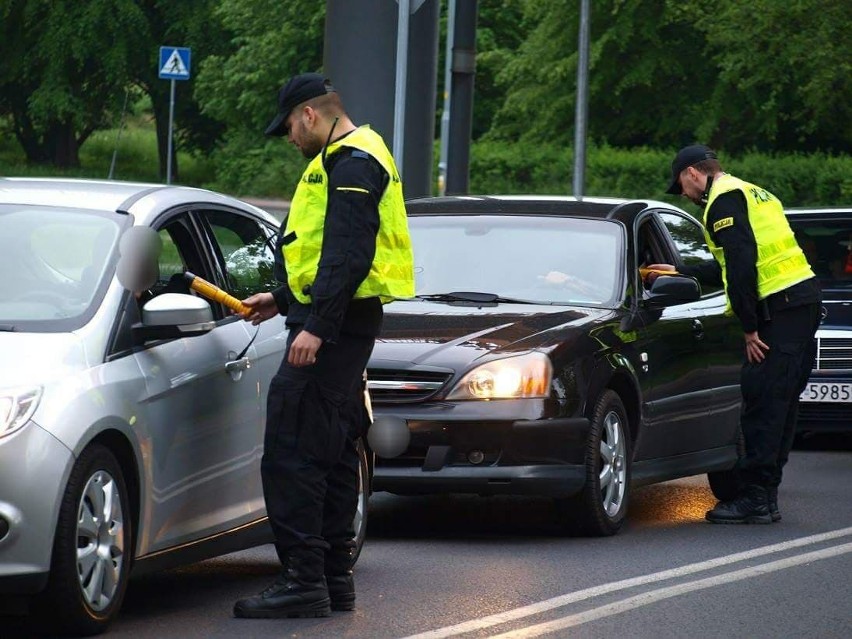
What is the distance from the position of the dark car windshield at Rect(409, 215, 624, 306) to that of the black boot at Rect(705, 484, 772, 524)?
1176 millimetres

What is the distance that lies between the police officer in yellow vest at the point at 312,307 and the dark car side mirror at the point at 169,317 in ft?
1.00

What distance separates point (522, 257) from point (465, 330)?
3.49 feet

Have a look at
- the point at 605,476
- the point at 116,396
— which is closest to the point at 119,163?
the point at 605,476

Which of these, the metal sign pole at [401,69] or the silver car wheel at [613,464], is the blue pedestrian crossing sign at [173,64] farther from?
the silver car wheel at [613,464]

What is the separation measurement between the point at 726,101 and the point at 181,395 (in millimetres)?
36674

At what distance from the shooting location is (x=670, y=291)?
386 inches

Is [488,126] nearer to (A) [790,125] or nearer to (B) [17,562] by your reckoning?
(A) [790,125]

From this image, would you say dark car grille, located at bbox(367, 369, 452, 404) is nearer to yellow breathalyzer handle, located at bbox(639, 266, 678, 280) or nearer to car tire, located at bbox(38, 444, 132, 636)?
yellow breathalyzer handle, located at bbox(639, 266, 678, 280)

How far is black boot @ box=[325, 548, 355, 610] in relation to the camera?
22.8ft

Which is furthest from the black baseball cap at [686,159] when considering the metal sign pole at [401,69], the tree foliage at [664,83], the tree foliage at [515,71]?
the tree foliage at [664,83]

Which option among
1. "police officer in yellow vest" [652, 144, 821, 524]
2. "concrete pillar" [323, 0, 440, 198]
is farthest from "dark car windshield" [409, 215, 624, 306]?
"concrete pillar" [323, 0, 440, 198]

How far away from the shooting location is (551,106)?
148 ft

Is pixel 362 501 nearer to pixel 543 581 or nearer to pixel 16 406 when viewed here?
pixel 543 581

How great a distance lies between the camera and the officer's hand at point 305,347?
641cm
